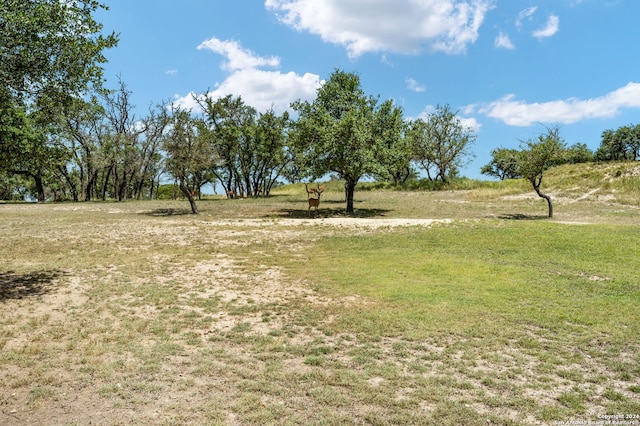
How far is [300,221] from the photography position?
25969 mm

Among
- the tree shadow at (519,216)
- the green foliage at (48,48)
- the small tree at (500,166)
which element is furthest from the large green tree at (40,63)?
the small tree at (500,166)

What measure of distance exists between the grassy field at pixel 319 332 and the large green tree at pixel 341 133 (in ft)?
43.9

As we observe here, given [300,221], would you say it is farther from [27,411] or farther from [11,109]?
[27,411]

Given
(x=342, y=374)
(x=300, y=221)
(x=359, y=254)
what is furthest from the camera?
(x=300, y=221)

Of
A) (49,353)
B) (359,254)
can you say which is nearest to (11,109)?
(49,353)

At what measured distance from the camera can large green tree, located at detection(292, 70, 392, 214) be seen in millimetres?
29750

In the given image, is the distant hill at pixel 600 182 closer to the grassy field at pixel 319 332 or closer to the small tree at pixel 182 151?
the grassy field at pixel 319 332

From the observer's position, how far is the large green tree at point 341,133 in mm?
29750

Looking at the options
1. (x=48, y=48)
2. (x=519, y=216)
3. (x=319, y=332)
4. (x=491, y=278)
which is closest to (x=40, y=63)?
(x=48, y=48)

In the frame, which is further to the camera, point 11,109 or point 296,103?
point 296,103

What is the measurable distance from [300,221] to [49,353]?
63.9 ft

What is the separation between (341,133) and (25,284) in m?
22.4

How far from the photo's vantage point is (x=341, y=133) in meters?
30.0

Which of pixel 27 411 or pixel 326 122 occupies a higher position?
pixel 326 122
